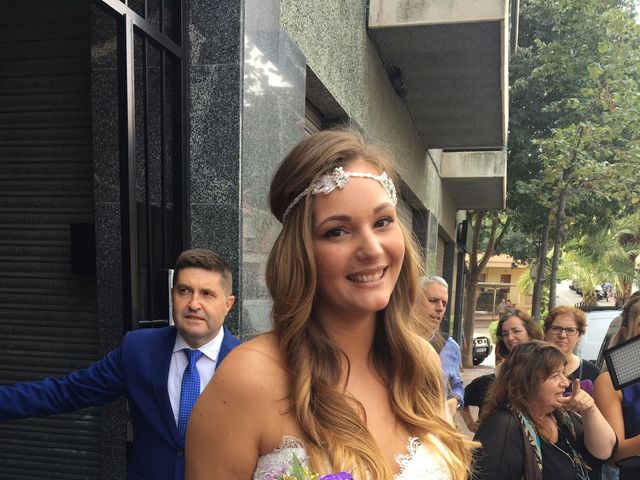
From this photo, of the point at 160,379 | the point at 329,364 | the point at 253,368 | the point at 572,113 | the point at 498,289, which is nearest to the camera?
the point at 253,368

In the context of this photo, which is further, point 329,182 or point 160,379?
point 160,379

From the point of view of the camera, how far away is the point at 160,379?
234cm

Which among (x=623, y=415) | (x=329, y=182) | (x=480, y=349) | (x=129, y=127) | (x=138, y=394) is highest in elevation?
(x=129, y=127)

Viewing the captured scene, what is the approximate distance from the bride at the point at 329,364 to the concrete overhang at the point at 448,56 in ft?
14.3

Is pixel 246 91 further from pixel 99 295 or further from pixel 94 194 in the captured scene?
pixel 99 295

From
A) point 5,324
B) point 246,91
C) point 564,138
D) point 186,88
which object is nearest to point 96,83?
point 186,88

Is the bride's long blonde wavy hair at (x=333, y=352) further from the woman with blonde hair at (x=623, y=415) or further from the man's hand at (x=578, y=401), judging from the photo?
the woman with blonde hair at (x=623, y=415)

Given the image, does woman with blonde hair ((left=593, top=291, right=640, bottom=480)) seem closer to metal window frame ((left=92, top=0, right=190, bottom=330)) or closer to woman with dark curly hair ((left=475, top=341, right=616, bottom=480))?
woman with dark curly hair ((left=475, top=341, right=616, bottom=480))

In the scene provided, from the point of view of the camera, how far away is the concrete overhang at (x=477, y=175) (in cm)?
1252

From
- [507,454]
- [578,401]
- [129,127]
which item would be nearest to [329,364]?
[507,454]

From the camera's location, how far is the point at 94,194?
10.8 feet

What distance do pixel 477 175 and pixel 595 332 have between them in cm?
489

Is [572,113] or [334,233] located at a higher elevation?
[572,113]

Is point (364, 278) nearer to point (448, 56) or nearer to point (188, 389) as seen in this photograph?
point (188, 389)
